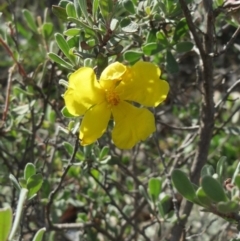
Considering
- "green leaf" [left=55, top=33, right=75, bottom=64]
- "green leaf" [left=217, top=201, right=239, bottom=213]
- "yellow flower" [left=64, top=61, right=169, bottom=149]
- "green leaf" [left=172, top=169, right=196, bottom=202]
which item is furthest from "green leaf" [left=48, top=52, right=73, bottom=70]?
"green leaf" [left=217, top=201, right=239, bottom=213]

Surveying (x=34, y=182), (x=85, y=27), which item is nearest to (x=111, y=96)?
(x=85, y=27)

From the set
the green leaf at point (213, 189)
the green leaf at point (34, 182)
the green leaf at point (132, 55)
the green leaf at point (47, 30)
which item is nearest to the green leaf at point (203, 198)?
the green leaf at point (213, 189)

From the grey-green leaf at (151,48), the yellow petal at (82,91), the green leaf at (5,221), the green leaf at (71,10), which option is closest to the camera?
the green leaf at (5,221)

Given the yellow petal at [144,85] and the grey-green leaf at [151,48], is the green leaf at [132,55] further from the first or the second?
the yellow petal at [144,85]

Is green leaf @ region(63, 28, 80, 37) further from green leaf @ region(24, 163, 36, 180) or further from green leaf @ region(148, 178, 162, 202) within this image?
green leaf @ region(148, 178, 162, 202)

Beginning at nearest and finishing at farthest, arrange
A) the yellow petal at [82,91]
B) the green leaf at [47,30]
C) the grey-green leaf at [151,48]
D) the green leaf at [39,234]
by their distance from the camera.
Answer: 1. the green leaf at [39,234]
2. the yellow petal at [82,91]
3. the grey-green leaf at [151,48]
4. the green leaf at [47,30]
